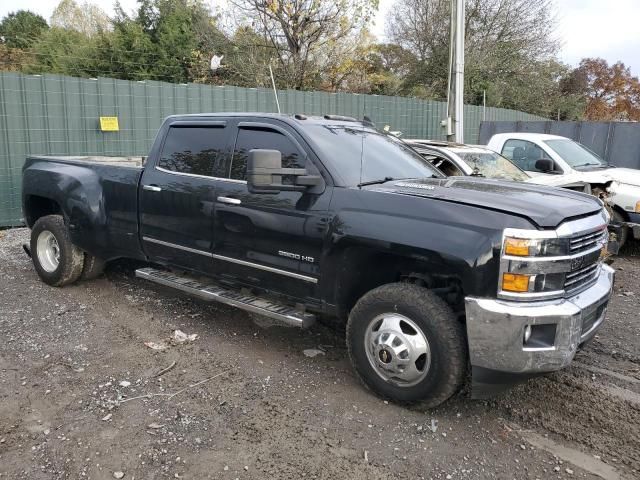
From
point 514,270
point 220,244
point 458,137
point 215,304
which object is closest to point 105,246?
point 215,304

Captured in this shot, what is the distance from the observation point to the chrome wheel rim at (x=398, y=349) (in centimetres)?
352

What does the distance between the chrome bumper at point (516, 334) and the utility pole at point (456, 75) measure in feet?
33.5

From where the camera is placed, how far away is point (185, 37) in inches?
1099

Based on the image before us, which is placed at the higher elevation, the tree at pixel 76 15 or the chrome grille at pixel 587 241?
the tree at pixel 76 15

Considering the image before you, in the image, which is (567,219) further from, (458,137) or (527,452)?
(458,137)

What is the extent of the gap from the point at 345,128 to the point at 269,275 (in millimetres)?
1424

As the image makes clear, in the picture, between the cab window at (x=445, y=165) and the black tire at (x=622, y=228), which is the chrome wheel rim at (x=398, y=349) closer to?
the cab window at (x=445, y=165)

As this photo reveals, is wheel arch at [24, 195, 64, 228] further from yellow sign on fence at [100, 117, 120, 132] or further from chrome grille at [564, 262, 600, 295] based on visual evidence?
chrome grille at [564, 262, 600, 295]

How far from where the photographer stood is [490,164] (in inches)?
307

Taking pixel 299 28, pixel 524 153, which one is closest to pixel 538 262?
pixel 524 153

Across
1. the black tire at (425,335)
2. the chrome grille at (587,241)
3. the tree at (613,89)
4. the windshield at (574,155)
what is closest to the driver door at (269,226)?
the black tire at (425,335)

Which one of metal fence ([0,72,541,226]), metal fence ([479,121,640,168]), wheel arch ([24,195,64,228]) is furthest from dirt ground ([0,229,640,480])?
metal fence ([479,121,640,168])

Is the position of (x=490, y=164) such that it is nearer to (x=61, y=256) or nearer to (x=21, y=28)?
(x=61, y=256)

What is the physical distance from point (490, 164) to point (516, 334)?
5.05m
